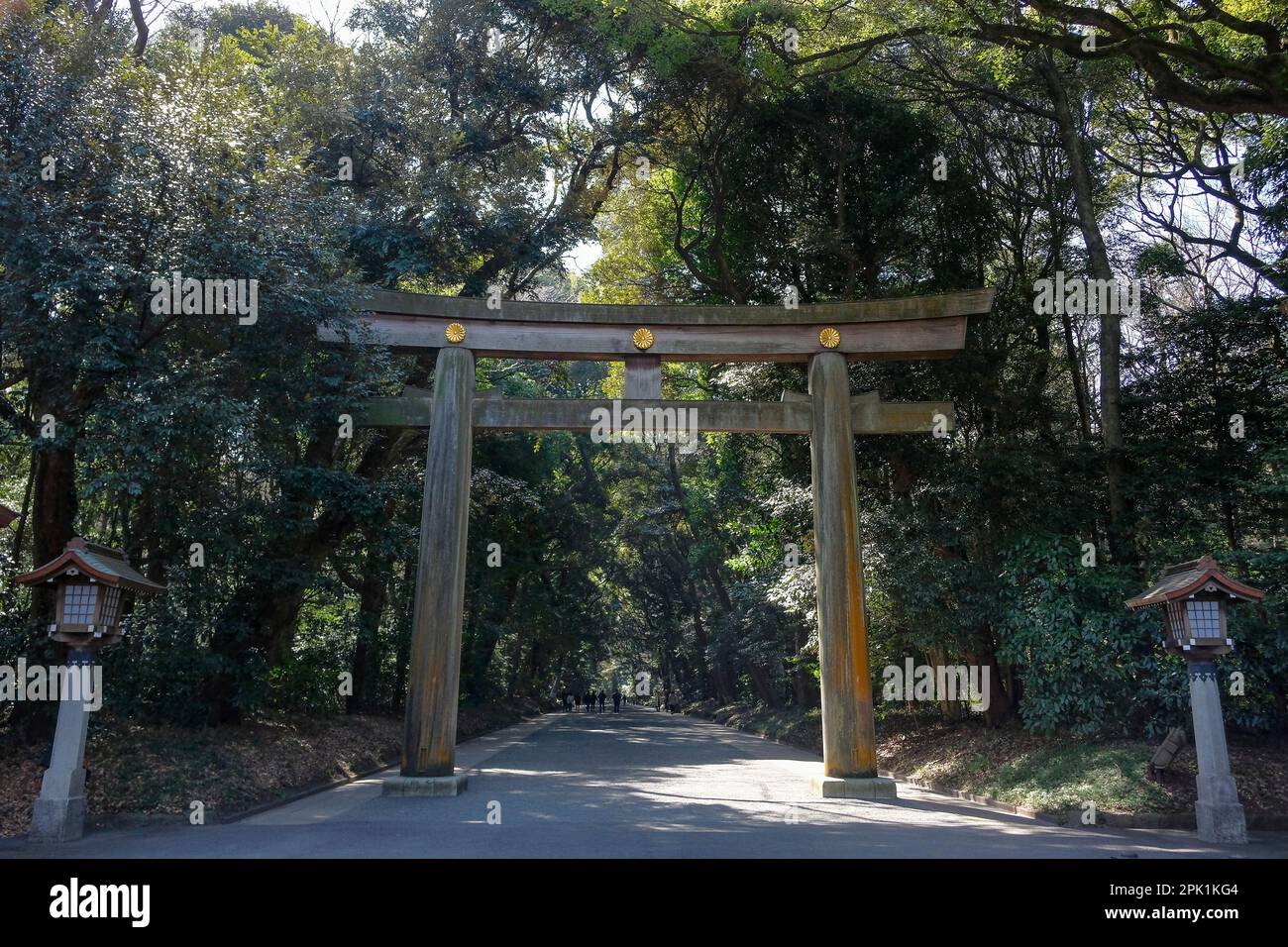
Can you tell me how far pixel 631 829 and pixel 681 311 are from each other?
6420mm

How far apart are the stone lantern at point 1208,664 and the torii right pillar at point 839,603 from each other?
10.7 ft

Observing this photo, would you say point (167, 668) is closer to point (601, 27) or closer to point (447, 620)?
point (447, 620)

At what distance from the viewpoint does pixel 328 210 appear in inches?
476

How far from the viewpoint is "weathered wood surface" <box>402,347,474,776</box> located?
10.2 meters

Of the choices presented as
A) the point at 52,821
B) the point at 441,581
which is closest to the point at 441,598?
the point at 441,581

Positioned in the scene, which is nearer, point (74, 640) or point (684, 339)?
point (74, 640)

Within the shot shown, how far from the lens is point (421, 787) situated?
33.2ft

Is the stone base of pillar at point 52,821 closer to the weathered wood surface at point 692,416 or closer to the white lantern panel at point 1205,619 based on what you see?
the weathered wood surface at point 692,416

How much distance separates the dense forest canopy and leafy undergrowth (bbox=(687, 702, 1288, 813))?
0.57m

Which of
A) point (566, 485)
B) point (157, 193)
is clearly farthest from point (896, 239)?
point (566, 485)

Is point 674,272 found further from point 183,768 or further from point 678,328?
point 183,768

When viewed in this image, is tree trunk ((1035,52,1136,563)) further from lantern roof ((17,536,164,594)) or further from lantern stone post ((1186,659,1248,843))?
lantern roof ((17,536,164,594))

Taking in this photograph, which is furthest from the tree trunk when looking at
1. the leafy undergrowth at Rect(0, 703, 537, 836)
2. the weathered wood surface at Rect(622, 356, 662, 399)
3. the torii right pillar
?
the leafy undergrowth at Rect(0, 703, 537, 836)

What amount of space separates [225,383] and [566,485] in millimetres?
21204
